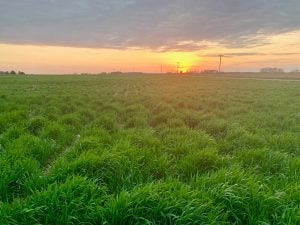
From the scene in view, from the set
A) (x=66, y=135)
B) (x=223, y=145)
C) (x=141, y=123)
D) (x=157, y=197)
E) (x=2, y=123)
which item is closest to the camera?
(x=157, y=197)

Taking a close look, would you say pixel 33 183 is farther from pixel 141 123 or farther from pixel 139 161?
pixel 141 123

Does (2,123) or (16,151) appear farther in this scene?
(2,123)

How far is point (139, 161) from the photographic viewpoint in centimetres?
543

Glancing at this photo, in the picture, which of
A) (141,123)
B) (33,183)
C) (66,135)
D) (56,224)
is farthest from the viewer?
(141,123)

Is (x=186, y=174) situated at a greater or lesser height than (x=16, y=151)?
lesser

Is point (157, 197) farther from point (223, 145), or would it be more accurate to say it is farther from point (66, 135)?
point (66, 135)

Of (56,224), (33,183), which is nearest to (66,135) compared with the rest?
(33,183)

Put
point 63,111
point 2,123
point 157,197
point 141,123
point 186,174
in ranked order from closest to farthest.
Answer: point 157,197 → point 186,174 → point 2,123 → point 141,123 → point 63,111

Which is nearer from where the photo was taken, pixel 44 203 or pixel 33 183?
pixel 44 203

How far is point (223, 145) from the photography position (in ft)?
23.7

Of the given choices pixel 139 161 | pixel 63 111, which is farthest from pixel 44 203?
pixel 63 111

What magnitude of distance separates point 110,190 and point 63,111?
839 centimetres

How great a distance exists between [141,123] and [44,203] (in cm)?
656

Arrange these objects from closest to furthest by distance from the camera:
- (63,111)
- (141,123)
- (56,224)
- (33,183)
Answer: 1. (56,224)
2. (33,183)
3. (141,123)
4. (63,111)
